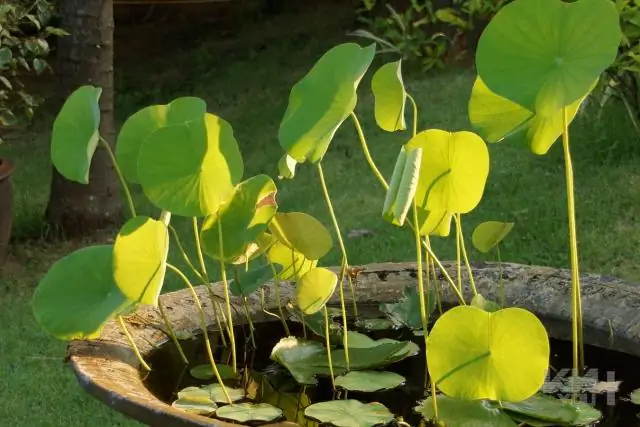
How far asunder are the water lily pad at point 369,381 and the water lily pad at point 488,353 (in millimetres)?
168

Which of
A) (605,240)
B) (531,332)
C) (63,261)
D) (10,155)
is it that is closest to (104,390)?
(63,261)

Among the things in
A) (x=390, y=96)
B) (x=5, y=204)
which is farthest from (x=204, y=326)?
(x=5, y=204)

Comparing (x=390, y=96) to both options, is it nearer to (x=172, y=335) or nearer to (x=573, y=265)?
(x=573, y=265)

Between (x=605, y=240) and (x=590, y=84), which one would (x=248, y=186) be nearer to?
(x=590, y=84)

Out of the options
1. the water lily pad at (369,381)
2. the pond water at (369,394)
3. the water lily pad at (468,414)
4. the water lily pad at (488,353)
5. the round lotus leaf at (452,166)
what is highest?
the round lotus leaf at (452,166)

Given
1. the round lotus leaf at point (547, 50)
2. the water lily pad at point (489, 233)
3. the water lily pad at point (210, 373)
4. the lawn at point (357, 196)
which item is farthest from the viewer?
the lawn at point (357, 196)

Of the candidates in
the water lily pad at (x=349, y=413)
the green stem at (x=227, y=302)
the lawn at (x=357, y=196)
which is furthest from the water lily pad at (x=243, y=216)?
the lawn at (x=357, y=196)

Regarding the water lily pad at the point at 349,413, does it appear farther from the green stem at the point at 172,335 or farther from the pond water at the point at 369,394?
the green stem at the point at 172,335

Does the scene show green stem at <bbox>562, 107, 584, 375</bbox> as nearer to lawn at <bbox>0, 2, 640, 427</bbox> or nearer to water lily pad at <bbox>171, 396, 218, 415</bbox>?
water lily pad at <bbox>171, 396, 218, 415</bbox>

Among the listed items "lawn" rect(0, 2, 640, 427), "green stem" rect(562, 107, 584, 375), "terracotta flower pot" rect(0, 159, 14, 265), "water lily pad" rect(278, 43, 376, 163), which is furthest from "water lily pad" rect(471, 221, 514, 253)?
"terracotta flower pot" rect(0, 159, 14, 265)

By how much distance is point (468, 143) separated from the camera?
1.14 m

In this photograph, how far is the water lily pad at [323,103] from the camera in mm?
1079

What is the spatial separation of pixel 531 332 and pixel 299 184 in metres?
2.78

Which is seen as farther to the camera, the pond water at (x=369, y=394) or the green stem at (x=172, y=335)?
the green stem at (x=172, y=335)
